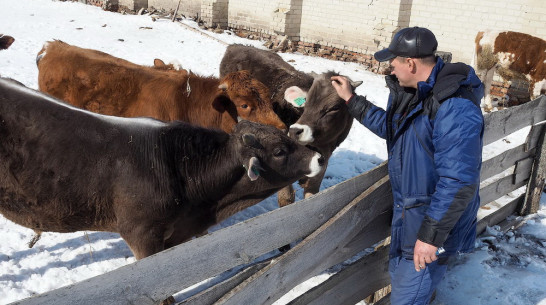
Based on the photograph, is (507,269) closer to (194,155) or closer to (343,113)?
(343,113)

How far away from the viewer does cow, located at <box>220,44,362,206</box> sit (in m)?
4.67

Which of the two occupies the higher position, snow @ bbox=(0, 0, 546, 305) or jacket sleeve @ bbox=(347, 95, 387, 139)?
jacket sleeve @ bbox=(347, 95, 387, 139)

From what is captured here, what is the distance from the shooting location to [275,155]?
Answer: 365 centimetres

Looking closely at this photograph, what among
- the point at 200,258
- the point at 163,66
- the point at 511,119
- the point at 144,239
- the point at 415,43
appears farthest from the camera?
the point at 163,66

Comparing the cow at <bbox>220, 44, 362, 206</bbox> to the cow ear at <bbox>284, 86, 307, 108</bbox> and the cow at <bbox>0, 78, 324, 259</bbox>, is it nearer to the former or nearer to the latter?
the cow ear at <bbox>284, 86, 307, 108</bbox>

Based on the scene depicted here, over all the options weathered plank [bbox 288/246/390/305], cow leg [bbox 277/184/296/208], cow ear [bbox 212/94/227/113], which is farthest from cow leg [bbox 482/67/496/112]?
weathered plank [bbox 288/246/390/305]

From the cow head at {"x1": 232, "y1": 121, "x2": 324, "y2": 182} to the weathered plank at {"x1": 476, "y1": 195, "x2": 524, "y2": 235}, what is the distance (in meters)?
2.46

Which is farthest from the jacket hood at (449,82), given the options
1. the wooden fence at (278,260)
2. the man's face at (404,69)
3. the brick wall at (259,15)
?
the brick wall at (259,15)

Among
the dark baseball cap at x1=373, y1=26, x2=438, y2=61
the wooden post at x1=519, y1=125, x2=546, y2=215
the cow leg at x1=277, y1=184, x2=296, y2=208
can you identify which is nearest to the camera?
the dark baseball cap at x1=373, y1=26, x2=438, y2=61

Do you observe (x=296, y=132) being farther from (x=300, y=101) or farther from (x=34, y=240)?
(x=34, y=240)

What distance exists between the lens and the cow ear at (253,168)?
3319 millimetres

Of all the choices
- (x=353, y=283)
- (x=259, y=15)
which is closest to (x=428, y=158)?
(x=353, y=283)

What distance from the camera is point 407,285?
293 centimetres

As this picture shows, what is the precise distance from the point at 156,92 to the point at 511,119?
3.99 meters
